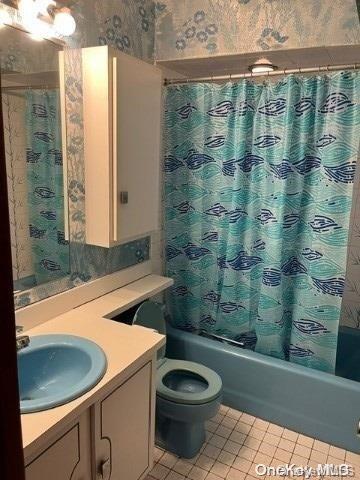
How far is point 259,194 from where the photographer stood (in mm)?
2215

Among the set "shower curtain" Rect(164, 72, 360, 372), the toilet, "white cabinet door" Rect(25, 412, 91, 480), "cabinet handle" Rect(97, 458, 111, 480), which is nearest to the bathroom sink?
"white cabinet door" Rect(25, 412, 91, 480)

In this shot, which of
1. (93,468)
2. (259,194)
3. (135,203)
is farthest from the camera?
(259,194)

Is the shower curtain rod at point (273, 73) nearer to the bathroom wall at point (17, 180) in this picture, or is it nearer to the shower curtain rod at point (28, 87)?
the shower curtain rod at point (28, 87)

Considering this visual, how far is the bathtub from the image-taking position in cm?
206

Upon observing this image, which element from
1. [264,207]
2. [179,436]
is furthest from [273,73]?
[179,436]

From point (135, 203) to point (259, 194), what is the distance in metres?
0.72

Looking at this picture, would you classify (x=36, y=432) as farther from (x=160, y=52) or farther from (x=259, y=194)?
(x=160, y=52)

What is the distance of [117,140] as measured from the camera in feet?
5.92

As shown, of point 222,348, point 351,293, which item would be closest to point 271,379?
point 222,348

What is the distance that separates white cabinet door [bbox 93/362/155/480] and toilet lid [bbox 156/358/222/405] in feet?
0.98

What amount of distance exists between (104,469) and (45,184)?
46.7 inches

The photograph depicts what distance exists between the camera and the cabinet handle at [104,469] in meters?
1.39

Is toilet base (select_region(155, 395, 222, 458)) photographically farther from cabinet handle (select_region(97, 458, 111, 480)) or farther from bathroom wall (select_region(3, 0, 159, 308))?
bathroom wall (select_region(3, 0, 159, 308))

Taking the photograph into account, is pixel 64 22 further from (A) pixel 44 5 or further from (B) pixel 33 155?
(B) pixel 33 155
